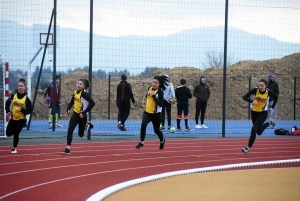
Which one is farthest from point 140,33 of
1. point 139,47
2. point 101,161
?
point 101,161

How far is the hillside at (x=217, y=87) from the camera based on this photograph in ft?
140

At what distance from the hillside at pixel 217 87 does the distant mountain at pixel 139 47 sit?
57.2 feet

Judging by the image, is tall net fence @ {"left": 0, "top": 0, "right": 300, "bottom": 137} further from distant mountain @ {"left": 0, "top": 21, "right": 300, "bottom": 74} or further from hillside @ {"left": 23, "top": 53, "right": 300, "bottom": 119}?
hillside @ {"left": 23, "top": 53, "right": 300, "bottom": 119}

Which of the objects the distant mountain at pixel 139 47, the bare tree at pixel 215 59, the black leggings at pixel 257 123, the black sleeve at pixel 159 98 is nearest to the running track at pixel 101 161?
the black leggings at pixel 257 123

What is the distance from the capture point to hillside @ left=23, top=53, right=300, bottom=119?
4266 cm

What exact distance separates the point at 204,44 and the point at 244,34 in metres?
1.34

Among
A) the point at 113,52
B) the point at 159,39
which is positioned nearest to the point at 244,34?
the point at 159,39

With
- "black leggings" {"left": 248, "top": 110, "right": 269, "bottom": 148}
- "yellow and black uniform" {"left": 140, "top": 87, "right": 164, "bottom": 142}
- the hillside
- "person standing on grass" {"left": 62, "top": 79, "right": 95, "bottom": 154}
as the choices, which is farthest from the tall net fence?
the hillside

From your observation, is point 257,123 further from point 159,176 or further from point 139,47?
point 139,47

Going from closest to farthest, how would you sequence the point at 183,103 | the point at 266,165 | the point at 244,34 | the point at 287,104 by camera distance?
1. the point at 266,165
2. the point at 244,34
3. the point at 183,103
4. the point at 287,104

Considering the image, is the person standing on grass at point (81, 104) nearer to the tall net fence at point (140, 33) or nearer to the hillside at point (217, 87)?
the tall net fence at point (140, 33)

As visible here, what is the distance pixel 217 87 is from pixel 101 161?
3600cm

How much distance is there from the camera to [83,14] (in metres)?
19.6

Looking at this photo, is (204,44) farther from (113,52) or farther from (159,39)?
(113,52)
